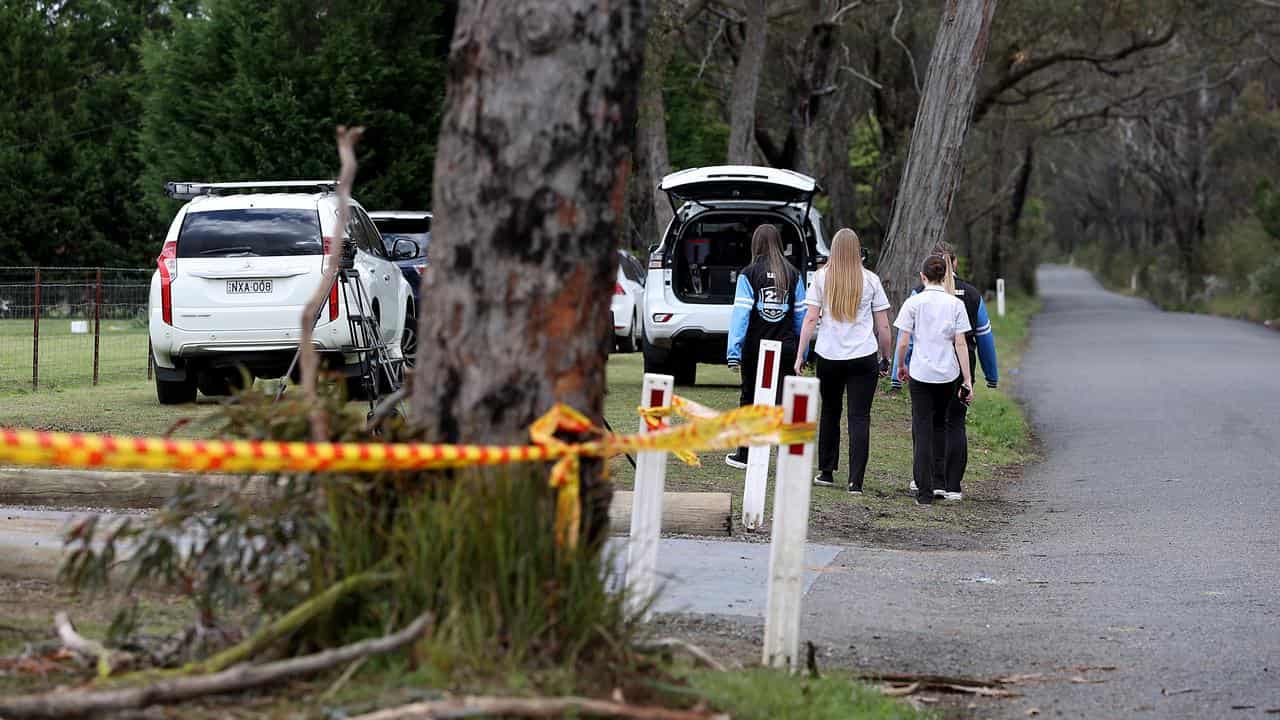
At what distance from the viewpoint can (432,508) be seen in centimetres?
439

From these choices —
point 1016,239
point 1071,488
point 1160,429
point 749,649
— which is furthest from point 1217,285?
point 749,649

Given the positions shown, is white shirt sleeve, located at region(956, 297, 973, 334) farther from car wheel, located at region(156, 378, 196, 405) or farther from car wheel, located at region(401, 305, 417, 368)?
car wheel, located at region(156, 378, 196, 405)

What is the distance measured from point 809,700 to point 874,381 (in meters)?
6.48

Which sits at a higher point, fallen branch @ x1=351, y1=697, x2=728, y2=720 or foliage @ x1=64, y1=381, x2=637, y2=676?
foliage @ x1=64, y1=381, x2=637, y2=676

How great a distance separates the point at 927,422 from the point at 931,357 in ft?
1.57

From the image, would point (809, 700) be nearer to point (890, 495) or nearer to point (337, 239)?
point (337, 239)

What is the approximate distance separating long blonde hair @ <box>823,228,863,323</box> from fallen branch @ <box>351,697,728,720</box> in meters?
7.23

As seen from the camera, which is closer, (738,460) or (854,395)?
(854,395)

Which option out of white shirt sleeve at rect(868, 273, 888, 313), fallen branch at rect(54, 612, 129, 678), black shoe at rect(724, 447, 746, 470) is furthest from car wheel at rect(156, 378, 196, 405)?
fallen branch at rect(54, 612, 129, 678)

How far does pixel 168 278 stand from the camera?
14.5 meters

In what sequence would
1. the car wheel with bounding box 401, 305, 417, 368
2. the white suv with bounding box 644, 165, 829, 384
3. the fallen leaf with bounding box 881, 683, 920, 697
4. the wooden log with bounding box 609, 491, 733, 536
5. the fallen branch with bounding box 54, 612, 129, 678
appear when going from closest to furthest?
the fallen branch with bounding box 54, 612, 129, 678
the fallen leaf with bounding box 881, 683, 920, 697
the wooden log with bounding box 609, 491, 733, 536
the car wheel with bounding box 401, 305, 417, 368
the white suv with bounding box 644, 165, 829, 384

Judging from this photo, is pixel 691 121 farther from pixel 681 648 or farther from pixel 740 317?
pixel 681 648

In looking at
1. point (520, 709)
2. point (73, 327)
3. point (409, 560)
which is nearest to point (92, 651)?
point (409, 560)

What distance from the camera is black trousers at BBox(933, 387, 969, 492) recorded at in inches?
456
